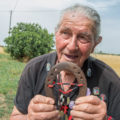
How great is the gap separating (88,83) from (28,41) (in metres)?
18.7

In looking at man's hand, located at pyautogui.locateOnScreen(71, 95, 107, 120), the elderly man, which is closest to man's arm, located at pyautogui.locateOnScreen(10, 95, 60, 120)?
the elderly man

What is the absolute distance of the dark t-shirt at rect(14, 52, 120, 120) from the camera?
2.45m

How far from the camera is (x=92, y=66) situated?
8.42 feet

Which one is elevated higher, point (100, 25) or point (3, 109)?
point (100, 25)

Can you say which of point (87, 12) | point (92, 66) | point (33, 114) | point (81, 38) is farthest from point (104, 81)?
point (33, 114)

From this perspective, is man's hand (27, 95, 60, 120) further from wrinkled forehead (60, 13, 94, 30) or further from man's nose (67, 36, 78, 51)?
wrinkled forehead (60, 13, 94, 30)

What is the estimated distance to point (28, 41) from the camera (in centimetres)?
2072

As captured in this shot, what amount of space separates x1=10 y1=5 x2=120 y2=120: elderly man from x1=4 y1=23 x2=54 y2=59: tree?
18331 mm

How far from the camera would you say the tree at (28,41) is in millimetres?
20938

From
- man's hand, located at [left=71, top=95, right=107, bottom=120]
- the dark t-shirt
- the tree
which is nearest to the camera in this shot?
man's hand, located at [left=71, top=95, right=107, bottom=120]

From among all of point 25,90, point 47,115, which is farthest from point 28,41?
point 47,115

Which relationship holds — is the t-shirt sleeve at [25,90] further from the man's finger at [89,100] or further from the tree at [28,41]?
the tree at [28,41]

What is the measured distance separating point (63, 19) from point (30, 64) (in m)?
0.68

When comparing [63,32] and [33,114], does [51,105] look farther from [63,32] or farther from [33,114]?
[63,32]
